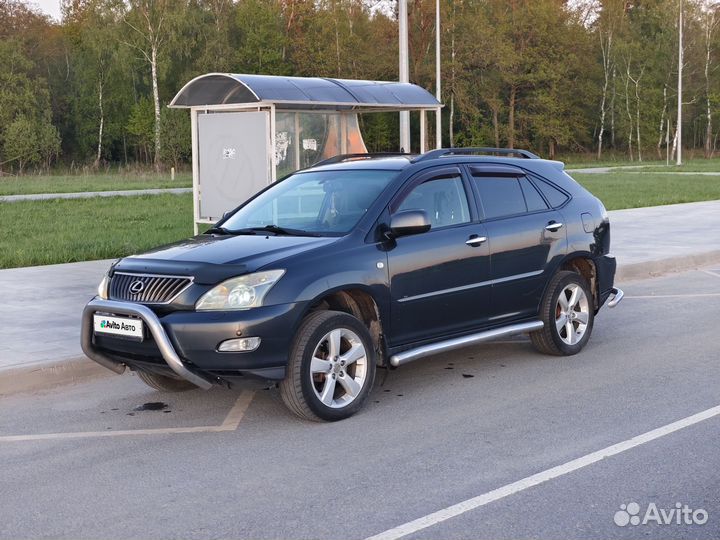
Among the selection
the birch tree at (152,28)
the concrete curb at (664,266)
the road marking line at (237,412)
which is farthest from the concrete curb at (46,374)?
the birch tree at (152,28)

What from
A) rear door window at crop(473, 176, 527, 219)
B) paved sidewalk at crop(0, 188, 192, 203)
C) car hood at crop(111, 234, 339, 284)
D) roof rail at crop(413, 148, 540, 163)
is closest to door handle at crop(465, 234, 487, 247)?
rear door window at crop(473, 176, 527, 219)

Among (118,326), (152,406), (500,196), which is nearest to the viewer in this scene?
(118,326)

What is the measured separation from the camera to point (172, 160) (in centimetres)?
6359

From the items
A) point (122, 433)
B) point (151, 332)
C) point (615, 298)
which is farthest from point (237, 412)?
point (615, 298)

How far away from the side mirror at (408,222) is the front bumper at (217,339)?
1016 mm

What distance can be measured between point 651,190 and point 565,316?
2312 cm

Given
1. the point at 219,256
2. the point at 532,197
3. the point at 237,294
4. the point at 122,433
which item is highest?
the point at 532,197

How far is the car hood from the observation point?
20.8 feet

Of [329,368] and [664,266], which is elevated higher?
[329,368]

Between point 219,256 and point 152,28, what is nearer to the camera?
point 219,256

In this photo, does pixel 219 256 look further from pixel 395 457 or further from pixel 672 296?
pixel 672 296

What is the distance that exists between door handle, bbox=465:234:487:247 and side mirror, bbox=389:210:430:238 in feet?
1.92

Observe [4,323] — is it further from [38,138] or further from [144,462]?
[38,138]

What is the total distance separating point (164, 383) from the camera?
7375 mm
